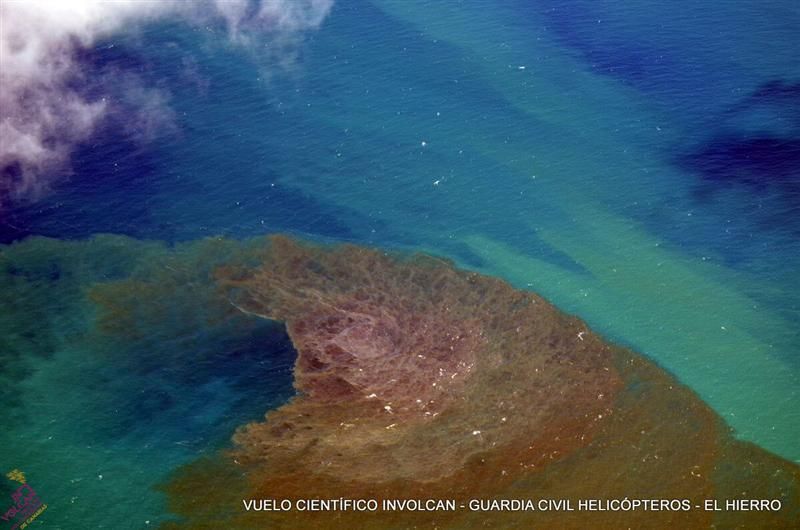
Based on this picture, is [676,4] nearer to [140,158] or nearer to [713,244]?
[713,244]

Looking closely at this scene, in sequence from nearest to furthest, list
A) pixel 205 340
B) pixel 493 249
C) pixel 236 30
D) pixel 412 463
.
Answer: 1. pixel 412 463
2. pixel 205 340
3. pixel 493 249
4. pixel 236 30

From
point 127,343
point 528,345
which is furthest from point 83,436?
point 528,345

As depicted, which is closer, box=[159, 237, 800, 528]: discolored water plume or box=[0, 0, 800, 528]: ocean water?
box=[159, 237, 800, 528]: discolored water plume

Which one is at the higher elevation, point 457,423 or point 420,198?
point 420,198

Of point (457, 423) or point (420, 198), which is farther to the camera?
point (420, 198)

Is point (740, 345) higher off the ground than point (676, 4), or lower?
lower
